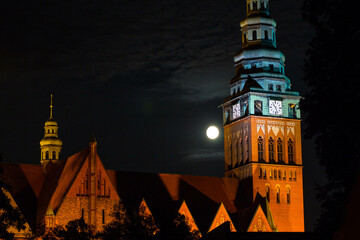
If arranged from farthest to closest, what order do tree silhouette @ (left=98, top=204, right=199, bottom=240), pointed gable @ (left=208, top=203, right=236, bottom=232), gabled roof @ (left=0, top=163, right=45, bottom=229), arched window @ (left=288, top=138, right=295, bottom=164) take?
arched window @ (left=288, top=138, right=295, bottom=164) → pointed gable @ (left=208, top=203, right=236, bottom=232) → gabled roof @ (left=0, top=163, right=45, bottom=229) → tree silhouette @ (left=98, top=204, right=199, bottom=240)

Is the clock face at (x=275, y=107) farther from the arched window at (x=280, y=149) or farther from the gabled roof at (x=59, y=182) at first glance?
the gabled roof at (x=59, y=182)

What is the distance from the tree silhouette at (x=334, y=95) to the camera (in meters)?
23.7

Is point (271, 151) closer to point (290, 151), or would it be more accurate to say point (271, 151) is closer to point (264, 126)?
point (290, 151)

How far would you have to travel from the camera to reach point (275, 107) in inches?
3666

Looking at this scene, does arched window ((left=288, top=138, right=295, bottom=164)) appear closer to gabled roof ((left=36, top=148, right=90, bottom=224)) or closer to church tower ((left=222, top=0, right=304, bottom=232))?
church tower ((left=222, top=0, right=304, bottom=232))

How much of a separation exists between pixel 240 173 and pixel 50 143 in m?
23.7

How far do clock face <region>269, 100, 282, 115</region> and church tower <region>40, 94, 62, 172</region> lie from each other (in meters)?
26.5

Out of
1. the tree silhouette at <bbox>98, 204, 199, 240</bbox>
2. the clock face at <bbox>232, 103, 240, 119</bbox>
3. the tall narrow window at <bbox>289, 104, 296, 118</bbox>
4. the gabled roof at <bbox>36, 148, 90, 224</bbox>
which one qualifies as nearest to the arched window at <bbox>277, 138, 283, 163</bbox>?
the tall narrow window at <bbox>289, 104, 296, 118</bbox>

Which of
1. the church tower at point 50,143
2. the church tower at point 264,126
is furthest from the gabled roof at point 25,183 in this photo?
the church tower at point 264,126

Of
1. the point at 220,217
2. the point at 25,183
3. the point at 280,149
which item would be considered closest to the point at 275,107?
the point at 280,149

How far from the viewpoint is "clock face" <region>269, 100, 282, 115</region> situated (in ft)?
305

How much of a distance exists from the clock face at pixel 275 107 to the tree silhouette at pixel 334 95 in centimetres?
6771

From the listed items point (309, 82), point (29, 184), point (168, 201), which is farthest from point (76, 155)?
point (309, 82)

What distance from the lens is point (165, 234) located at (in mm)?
50031
